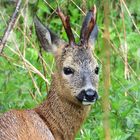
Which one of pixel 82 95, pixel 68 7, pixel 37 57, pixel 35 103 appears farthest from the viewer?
pixel 68 7

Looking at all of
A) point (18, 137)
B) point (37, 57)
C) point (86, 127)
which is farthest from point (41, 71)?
point (18, 137)

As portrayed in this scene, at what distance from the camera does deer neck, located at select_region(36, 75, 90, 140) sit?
5277 millimetres

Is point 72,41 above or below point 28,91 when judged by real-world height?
above

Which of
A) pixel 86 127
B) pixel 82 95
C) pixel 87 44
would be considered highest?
pixel 87 44

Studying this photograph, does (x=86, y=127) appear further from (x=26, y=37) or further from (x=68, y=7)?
(x=68, y=7)

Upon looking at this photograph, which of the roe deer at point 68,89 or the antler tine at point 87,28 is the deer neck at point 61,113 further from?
the antler tine at point 87,28

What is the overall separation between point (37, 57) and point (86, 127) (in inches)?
51.8

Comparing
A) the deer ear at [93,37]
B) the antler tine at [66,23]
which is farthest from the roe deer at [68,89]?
the deer ear at [93,37]

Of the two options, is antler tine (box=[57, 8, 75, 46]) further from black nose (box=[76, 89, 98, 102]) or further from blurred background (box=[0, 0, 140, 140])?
black nose (box=[76, 89, 98, 102])

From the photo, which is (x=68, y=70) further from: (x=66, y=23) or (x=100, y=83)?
(x=100, y=83)

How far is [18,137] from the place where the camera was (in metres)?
4.59

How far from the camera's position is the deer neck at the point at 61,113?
5277 mm

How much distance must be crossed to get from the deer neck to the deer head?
5cm

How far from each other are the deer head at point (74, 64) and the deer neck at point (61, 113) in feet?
0.18
